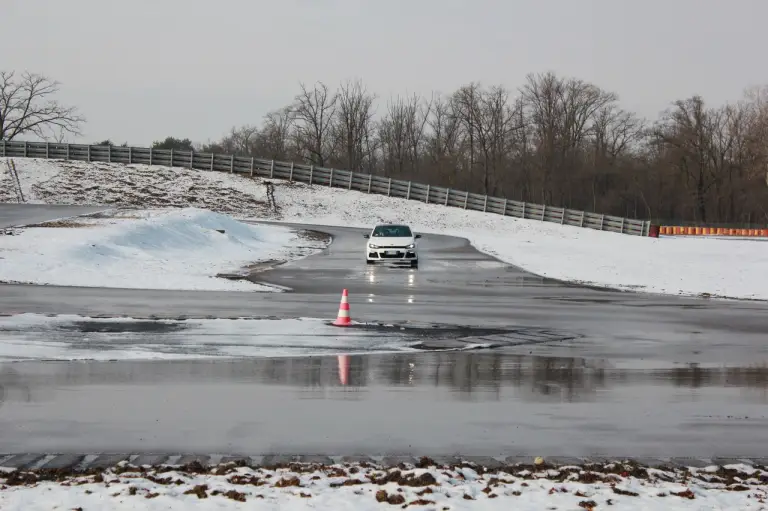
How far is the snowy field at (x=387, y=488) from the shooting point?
6.05 metres

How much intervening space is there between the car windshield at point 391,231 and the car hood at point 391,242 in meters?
0.72

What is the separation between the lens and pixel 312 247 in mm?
43219

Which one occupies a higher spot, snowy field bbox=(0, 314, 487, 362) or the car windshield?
the car windshield

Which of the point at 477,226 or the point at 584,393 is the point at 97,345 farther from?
the point at 477,226

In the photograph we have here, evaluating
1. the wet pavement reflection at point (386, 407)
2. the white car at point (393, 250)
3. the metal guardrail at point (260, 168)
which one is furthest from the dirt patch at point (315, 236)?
the wet pavement reflection at point (386, 407)

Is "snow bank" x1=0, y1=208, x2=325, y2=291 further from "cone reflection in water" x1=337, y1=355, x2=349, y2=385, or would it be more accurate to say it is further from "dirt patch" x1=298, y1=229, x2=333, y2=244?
"cone reflection in water" x1=337, y1=355, x2=349, y2=385

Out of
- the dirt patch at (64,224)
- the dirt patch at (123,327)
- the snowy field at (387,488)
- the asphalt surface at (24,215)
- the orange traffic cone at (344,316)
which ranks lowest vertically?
the asphalt surface at (24,215)

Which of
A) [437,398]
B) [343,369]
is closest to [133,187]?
A: [343,369]

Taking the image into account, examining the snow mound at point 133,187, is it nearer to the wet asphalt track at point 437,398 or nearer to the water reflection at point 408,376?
the wet asphalt track at point 437,398

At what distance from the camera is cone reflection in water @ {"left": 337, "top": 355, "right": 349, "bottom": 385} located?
37.0ft

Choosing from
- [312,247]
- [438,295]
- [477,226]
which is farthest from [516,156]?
[438,295]

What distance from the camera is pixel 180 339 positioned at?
14.4 meters

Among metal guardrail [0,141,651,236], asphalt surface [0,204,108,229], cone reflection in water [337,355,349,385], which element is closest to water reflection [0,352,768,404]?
cone reflection in water [337,355,349,385]

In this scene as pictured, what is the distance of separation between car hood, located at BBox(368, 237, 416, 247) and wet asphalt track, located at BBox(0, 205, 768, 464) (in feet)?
49.9
